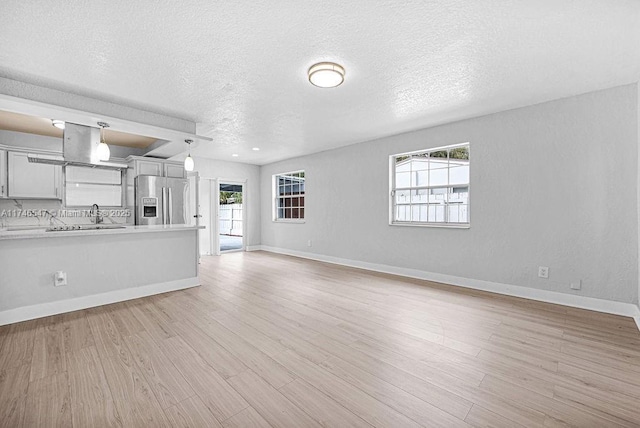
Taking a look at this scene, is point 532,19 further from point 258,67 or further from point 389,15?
point 258,67

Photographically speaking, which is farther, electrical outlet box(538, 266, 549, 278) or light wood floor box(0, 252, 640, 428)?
electrical outlet box(538, 266, 549, 278)

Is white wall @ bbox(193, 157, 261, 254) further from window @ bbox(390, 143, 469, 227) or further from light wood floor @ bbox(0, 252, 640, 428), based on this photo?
window @ bbox(390, 143, 469, 227)

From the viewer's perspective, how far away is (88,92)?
332cm

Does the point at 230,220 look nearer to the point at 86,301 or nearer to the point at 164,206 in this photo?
the point at 164,206

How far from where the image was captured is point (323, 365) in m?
2.15

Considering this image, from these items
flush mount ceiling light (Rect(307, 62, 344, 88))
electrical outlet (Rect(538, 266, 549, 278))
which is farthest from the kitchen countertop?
electrical outlet (Rect(538, 266, 549, 278))

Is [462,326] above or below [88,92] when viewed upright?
below

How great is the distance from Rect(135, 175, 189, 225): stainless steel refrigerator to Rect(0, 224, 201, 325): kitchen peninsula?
4.34ft

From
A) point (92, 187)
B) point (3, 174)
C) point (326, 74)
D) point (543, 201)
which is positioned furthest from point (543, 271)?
point (3, 174)

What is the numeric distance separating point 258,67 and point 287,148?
364 cm

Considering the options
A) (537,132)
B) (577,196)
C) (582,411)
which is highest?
(537,132)

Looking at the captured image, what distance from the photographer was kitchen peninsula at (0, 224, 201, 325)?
3.06 m

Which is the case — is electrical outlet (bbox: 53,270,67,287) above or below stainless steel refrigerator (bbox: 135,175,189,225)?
below

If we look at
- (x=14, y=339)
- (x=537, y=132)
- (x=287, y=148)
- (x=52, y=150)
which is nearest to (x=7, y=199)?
(x=52, y=150)
